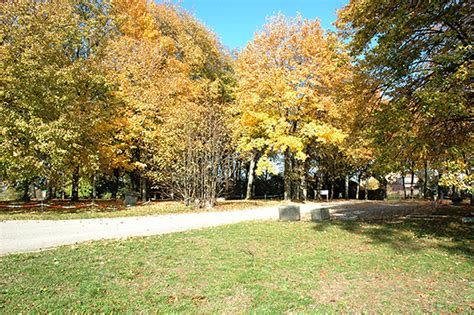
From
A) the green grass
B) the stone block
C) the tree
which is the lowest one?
the green grass

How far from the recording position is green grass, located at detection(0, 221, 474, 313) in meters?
3.98

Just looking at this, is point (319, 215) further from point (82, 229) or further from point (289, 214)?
point (82, 229)

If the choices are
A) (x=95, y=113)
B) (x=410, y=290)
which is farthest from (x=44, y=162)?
(x=410, y=290)

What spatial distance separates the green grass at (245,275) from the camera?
398cm

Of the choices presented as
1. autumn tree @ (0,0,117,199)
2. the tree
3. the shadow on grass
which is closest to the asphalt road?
the shadow on grass

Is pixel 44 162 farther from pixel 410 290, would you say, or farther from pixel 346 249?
pixel 410 290

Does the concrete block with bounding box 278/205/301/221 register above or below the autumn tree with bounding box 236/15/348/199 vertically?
below

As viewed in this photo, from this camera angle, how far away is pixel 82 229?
29.3ft

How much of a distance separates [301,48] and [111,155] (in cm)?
1260

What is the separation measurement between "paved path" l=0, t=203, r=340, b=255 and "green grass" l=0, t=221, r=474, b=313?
1.09 meters

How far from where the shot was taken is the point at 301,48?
18.1m

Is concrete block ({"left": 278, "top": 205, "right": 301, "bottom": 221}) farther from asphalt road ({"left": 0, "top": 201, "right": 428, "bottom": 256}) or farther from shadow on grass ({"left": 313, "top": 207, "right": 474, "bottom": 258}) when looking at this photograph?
asphalt road ({"left": 0, "top": 201, "right": 428, "bottom": 256})

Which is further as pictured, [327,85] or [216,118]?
[327,85]

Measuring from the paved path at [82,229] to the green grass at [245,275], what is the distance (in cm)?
109
